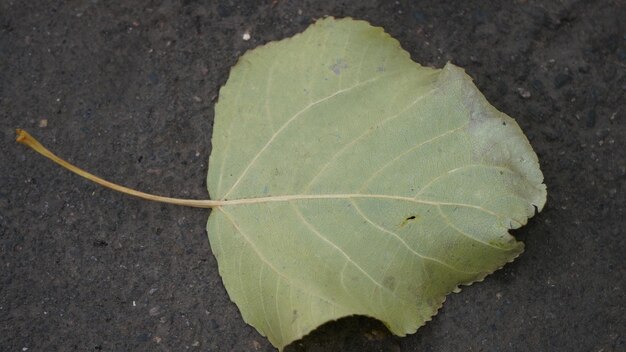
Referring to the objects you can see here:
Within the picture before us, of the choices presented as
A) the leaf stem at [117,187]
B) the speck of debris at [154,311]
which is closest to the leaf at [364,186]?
the leaf stem at [117,187]

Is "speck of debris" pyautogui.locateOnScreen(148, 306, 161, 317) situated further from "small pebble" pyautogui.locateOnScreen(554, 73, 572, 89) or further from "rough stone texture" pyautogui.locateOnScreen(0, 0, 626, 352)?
"small pebble" pyautogui.locateOnScreen(554, 73, 572, 89)

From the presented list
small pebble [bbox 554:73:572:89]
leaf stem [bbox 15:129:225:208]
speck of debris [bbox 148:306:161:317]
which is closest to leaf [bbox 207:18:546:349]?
leaf stem [bbox 15:129:225:208]

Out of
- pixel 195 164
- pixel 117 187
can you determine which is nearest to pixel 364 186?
pixel 195 164

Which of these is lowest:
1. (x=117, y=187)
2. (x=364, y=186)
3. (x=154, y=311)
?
(x=154, y=311)

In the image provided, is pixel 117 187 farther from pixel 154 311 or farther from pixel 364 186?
pixel 364 186

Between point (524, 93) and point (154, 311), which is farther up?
point (524, 93)

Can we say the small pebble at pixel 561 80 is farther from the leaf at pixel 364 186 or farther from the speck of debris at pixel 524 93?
the leaf at pixel 364 186

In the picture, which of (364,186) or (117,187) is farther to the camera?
(117,187)
